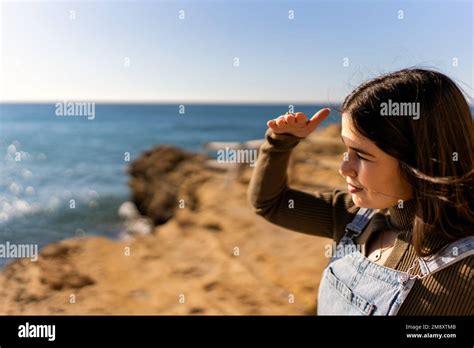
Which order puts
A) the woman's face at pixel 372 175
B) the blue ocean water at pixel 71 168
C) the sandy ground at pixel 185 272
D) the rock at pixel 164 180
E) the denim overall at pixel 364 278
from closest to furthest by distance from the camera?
the denim overall at pixel 364 278 → the woman's face at pixel 372 175 → the sandy ground at pixel 185 272 → the rock at pixel 164 180 → the blue ocean water at pixel 71 168

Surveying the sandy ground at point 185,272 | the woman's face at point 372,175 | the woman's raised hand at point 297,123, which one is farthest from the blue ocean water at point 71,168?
the sandy ground at point 185,272

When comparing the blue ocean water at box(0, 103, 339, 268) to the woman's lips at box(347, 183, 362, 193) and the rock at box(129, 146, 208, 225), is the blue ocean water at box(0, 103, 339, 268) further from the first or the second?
the rock at box(129, 146, 208, 225)

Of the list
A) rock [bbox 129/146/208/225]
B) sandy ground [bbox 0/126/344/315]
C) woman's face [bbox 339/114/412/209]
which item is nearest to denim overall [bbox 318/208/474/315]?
woman's face [bbox 339/114/412/209]

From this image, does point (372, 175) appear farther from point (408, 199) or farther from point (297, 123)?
point (297, 123)

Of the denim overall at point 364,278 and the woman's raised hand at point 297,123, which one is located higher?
the woman's raised hand at point 297,123

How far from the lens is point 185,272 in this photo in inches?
190

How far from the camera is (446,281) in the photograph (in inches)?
44.1

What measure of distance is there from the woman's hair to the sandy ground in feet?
8.61

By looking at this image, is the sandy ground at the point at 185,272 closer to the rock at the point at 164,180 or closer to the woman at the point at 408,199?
the rock at the point at 164,180

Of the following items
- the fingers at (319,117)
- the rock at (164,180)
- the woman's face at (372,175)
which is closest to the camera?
the woman's face at (372,175)

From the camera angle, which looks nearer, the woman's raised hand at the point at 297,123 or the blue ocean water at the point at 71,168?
the woman's raised hand at the point at 297,123

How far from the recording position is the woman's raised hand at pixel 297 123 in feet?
4.92

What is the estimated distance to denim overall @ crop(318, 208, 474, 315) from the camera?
3.77ft
